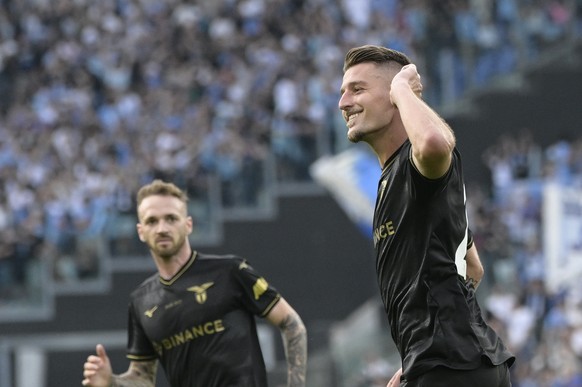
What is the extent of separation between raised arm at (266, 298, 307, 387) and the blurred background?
26.5ft

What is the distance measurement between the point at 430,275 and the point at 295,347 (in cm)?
260

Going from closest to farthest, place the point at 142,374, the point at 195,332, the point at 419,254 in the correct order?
the point at 419,254
the point at 195,332
the point at 142,374

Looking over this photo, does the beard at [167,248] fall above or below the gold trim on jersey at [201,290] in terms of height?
above

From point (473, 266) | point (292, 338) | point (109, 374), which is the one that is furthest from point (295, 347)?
point (473, 266)

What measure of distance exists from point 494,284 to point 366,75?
12.9m

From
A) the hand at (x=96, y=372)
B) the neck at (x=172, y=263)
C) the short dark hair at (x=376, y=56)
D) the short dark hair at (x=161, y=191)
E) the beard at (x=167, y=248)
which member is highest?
the short dark hair at (x=376, y=56)

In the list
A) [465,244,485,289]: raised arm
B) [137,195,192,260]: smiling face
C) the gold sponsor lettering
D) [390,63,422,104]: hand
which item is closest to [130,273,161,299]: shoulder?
[137,195,192,260]: smiling face

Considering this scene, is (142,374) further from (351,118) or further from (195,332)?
(351,118)

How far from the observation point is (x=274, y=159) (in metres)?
21.2

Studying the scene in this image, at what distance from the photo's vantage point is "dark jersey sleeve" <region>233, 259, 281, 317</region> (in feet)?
24.9

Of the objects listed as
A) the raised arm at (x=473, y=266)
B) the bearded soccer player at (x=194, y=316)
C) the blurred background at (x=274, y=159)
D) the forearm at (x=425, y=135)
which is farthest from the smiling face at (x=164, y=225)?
the blurred background at (x=274, y=159)

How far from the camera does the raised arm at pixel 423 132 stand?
15.6ft

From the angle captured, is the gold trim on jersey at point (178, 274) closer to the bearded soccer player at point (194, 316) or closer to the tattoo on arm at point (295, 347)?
the bearded soccer player at point (194, 316)

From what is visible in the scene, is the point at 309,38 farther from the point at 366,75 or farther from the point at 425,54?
the point at 366,75
